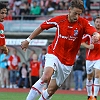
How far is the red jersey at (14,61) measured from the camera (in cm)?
2309

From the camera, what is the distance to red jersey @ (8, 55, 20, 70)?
75.8 feet

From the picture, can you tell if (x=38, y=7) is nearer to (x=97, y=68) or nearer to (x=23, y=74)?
(x=23, y=74)

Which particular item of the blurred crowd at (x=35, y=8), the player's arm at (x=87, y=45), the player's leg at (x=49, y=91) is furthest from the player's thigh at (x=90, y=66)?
the blurred crowd at (x=35, y=8)

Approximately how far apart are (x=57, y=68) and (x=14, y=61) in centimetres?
1297

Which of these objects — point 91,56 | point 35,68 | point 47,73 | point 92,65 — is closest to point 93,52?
point 91,56

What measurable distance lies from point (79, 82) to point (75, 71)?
1.79 feet

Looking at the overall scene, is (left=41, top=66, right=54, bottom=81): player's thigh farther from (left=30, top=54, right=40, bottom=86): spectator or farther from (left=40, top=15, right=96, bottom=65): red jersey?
(left=30, top=54, right=40, bottom=86): spectator

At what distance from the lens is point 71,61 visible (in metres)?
10.5

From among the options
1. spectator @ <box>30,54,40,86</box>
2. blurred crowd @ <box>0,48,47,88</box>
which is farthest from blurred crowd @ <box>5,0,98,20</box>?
spectator @ <box>30,54,40,86</box>

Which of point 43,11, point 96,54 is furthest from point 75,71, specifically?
point 96,54

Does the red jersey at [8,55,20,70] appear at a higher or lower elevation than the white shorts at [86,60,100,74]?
lower

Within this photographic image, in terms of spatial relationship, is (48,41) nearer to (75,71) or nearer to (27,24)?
(27,24)

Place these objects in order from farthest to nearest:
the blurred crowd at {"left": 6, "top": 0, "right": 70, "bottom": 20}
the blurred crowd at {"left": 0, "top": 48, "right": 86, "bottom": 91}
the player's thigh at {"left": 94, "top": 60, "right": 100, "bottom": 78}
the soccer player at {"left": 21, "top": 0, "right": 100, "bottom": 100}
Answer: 1. the blurred crowd at {"left": 6, "top": 0, "right": 70, "bottom": 20}
2. the blurred crowd at {"left": 0, "top": 48, "right": 86, "bottom": 91}
3. the player's thigh at {"left": 94, "top": 60, "right": 100, "bottom": 78}
4. the soccer player at {"left": 21, "top": 0, "right": 100, "bottom": 100}

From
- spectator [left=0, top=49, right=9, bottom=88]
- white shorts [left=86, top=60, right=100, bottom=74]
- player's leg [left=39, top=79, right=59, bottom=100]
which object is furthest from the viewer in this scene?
→ spectator [left=0, top=49, right=9, bottom=88]
